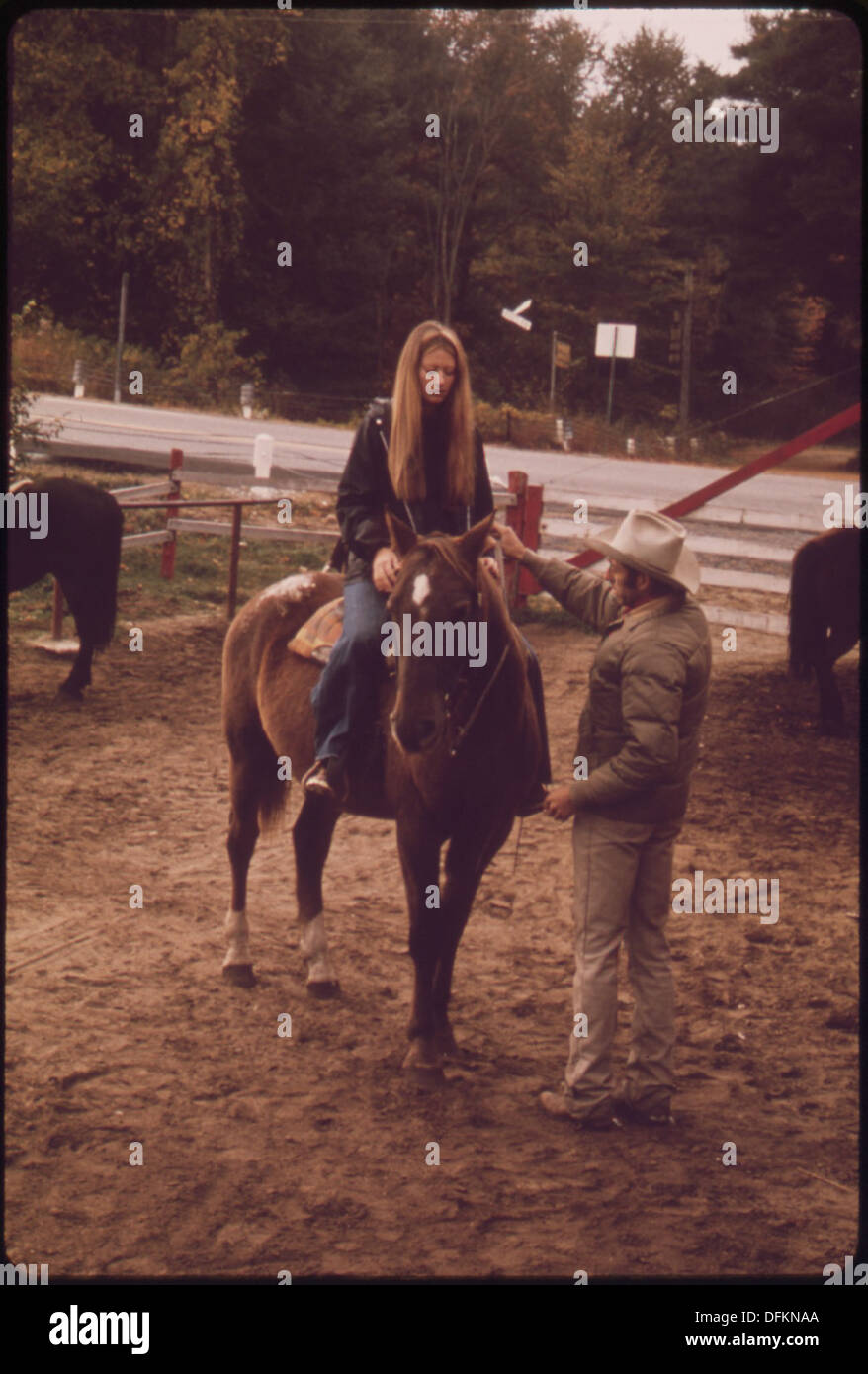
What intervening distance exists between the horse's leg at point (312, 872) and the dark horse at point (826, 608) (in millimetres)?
4940

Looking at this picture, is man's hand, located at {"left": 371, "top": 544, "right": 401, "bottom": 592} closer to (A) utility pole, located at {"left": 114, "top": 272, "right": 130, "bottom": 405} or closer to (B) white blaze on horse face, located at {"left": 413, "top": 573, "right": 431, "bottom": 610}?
(B) white blaze on horse face, located at {"left": 413, "top": 573, "right": 431, "bottom": 610}

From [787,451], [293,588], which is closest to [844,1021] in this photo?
[293,588]

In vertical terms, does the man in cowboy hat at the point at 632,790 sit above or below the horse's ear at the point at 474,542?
below

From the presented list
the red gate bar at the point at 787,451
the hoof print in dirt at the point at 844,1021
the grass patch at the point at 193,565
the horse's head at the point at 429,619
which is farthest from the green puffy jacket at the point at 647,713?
the grass patch at the point at 193,565

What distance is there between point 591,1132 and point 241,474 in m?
15.3

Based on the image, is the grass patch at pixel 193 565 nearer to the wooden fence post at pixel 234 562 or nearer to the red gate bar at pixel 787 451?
the wooden fence post at pixel 234 562

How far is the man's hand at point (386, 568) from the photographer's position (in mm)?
3721

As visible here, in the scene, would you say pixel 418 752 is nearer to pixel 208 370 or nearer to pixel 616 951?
pixel 616 951

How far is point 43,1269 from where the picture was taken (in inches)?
109

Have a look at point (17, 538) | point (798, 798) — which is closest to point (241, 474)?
point (17, 538)

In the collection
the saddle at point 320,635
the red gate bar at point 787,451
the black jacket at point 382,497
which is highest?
the red gate bar at point 787,451

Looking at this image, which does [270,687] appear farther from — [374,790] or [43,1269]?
[43,1269]

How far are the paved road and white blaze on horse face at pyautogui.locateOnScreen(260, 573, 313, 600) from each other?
32.8 feet

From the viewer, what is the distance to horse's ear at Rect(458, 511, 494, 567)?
350 centimetres
